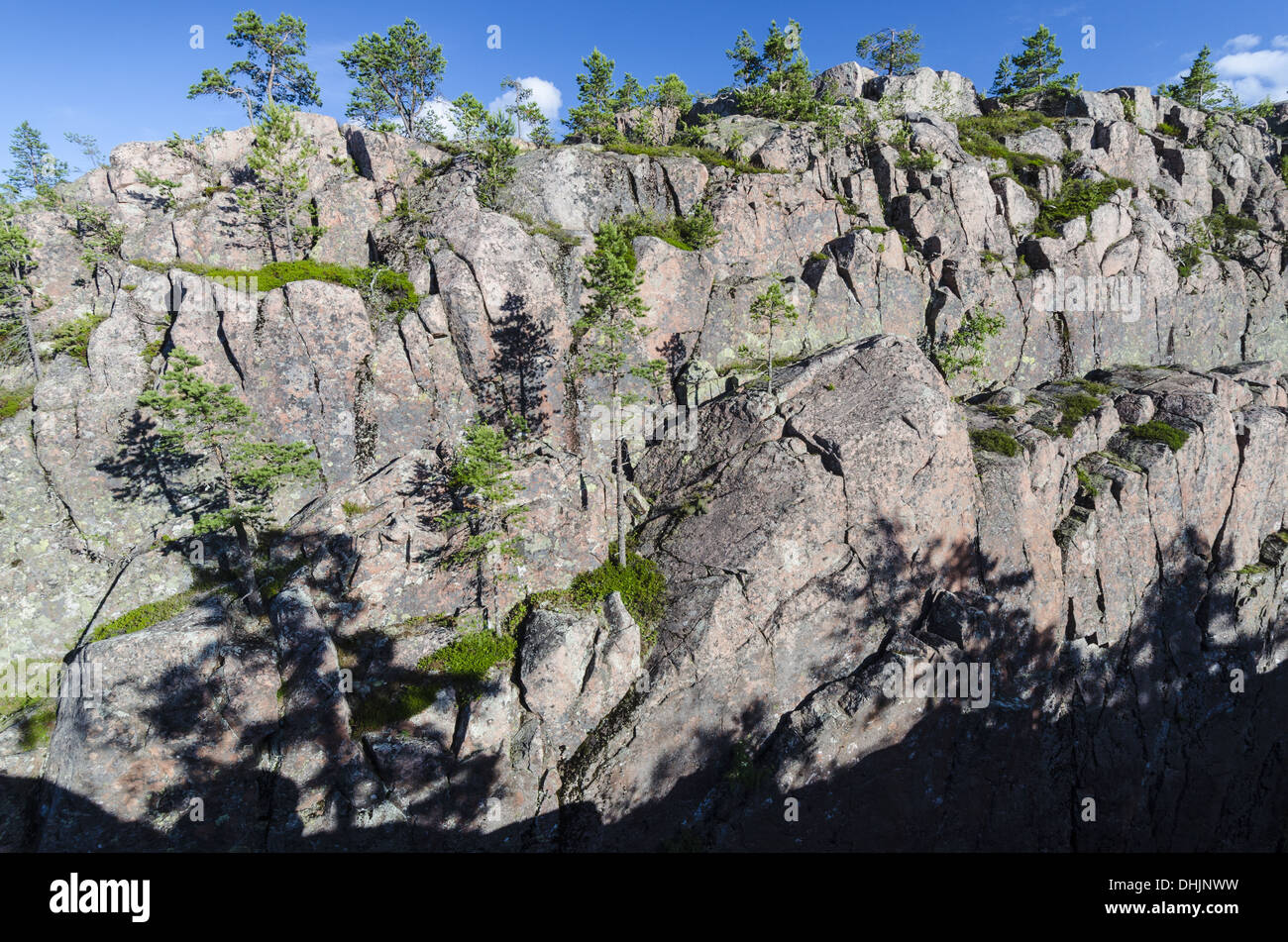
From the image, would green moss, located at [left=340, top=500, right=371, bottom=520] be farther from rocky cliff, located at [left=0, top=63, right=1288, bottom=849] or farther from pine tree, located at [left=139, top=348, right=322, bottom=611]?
pine tree, located at [left=139, top=348, right=322, bottom=611]

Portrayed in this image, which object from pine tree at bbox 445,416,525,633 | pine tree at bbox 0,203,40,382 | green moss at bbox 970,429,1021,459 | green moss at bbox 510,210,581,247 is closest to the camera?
pine tree at bbox 445,416,525,633

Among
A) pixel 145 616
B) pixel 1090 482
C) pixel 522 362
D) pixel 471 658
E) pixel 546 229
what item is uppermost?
pixel 546 229

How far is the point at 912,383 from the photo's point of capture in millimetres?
24469

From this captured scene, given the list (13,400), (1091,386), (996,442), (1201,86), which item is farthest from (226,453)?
(1201,86)

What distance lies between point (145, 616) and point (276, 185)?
2537cm

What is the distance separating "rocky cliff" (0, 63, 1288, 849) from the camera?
18.8 meters

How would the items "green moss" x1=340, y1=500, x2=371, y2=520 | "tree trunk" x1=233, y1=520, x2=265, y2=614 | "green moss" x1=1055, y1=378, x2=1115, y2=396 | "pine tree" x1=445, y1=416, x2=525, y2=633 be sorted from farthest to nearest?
"green moss" x1=1055, y1=378, x2=1115, y2=396, "green moss" x1=340, y1=500, x2=371, y2=520, "tree trunk" x1=233, y1=520, x2=265, y2=614, "pine tree" x1=445, y1=416, x2=525, y2=633

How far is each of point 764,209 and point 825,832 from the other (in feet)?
120

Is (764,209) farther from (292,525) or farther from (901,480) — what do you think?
(292,525)

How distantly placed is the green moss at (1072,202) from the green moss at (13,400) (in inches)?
2570

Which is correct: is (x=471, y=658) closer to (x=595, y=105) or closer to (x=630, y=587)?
(x=630, y=587)

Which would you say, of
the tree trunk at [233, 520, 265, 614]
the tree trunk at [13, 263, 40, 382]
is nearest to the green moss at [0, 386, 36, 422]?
the tree trunk at [13, 263, 40, 382]

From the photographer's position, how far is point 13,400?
2403 cm

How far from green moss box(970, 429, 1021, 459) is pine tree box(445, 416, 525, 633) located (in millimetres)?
23799
